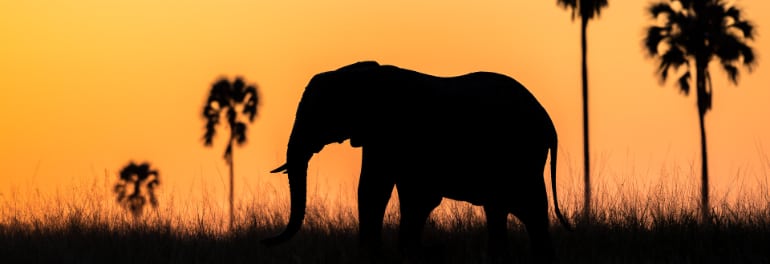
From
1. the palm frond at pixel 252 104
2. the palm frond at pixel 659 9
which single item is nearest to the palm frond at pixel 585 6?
the palm frond at pixel 659 9

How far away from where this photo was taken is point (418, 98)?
445 inches

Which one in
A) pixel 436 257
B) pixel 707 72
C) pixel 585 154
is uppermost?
pixel 707 72

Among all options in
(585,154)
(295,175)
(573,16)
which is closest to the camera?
(295,175)

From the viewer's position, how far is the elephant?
10883 mm

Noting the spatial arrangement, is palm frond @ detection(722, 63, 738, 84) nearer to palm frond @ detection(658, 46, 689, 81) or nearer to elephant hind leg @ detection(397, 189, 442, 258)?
palm frond @ detection(658, 46, 689, 81)

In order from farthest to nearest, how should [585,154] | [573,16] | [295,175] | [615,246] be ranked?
[573,16] < [585,154] < [615,246] < [295,175]

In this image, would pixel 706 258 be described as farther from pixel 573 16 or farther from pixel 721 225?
pixel 573 16

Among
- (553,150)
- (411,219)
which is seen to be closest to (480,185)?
(411,219)

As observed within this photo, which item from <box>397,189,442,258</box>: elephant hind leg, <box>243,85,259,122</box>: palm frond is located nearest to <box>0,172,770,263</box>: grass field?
<box>397,189,442,258</box>: elephant hind leg

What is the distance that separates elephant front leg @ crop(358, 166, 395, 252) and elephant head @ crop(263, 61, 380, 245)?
376mm

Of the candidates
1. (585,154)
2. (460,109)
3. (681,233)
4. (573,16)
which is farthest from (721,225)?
(573,16)

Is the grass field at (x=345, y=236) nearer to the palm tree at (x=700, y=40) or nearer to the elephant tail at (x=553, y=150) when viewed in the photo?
the elephant tail at (x=553, y=150)

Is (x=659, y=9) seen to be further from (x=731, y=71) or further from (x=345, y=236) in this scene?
(x=345, y=236)

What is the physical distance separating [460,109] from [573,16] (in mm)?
26011
